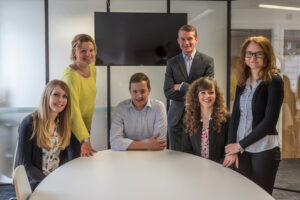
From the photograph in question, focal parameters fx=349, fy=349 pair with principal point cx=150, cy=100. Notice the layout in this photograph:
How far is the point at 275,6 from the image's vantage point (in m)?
4.46

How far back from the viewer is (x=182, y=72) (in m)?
3.73

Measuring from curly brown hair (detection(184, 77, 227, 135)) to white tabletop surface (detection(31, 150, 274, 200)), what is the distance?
41 cm

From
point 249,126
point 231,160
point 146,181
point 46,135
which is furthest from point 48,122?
point 249,126

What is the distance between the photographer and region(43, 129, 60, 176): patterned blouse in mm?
2582

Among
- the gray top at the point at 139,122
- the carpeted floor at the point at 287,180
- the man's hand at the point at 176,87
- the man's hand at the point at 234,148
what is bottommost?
the carpeted floor at the point at 287,180

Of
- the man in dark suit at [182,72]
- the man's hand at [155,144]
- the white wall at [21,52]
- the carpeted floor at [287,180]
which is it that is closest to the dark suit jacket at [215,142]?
the man's hand at [155,144]

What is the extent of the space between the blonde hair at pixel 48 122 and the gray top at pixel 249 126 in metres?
1.33

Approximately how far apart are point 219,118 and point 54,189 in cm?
154

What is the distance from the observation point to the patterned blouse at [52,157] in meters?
2.58

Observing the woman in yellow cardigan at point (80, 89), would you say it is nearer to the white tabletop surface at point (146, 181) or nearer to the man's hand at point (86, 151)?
the man's hand at point (86, 151)

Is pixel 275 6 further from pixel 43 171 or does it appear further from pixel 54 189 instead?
pixel 54 189

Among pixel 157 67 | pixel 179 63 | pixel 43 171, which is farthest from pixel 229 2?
pixel 43 171

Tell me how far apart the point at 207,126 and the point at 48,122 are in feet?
4.16

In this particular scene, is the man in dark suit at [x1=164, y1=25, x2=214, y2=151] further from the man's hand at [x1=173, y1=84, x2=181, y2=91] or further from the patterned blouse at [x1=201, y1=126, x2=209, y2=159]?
the patterned blouse at [x1=201, y1=126, x2=209, y2=159]
